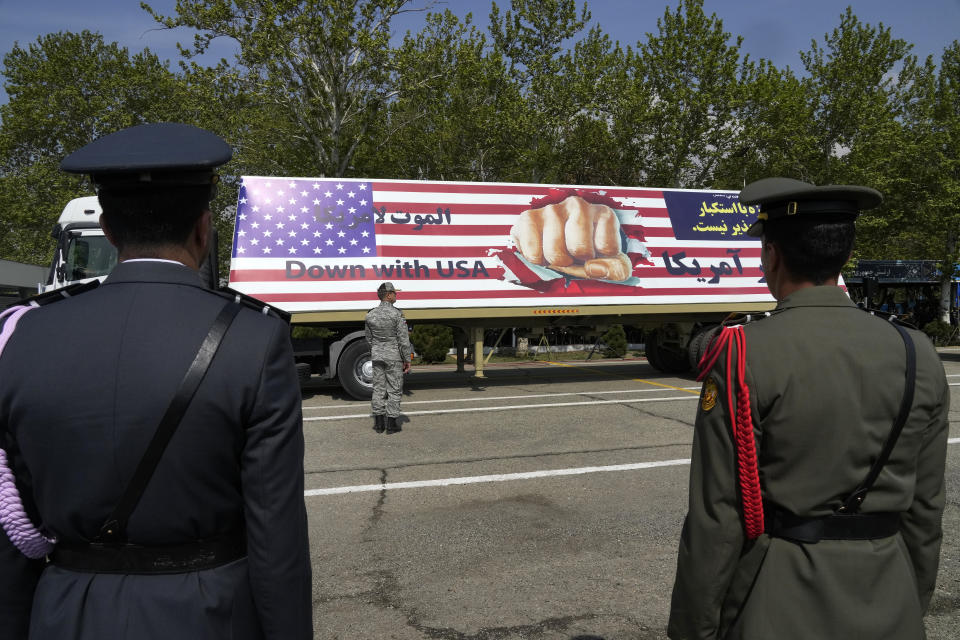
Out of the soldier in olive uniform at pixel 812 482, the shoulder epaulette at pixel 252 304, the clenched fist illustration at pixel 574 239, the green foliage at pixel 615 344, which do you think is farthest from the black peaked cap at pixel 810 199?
the green foliage at pixel 615 344

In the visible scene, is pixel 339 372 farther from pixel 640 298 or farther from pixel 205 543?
pixel 205 543

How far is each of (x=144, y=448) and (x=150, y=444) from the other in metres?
0.02

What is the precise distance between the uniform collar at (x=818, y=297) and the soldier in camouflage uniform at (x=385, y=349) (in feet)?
24.3

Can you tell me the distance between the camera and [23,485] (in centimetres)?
163

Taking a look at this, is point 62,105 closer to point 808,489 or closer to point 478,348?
point 478,348

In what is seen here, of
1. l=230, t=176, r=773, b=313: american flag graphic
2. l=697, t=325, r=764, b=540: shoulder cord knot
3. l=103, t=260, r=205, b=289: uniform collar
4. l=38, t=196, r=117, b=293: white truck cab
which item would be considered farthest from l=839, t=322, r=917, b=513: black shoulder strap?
l=38, t=196, r=117, b=293: white truck cab

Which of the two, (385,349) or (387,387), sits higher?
(385,349)

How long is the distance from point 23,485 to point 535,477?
5359 millimetres

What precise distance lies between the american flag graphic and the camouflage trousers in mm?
2362

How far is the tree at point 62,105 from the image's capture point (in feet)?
98.1

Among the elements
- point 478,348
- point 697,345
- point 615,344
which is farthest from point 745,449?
point 615,344

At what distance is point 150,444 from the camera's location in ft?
4.93

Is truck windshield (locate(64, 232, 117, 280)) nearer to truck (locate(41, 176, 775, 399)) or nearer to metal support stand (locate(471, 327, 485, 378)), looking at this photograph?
truck (locate(41, 176, 775, 399))

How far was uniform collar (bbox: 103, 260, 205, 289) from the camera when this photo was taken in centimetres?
163
